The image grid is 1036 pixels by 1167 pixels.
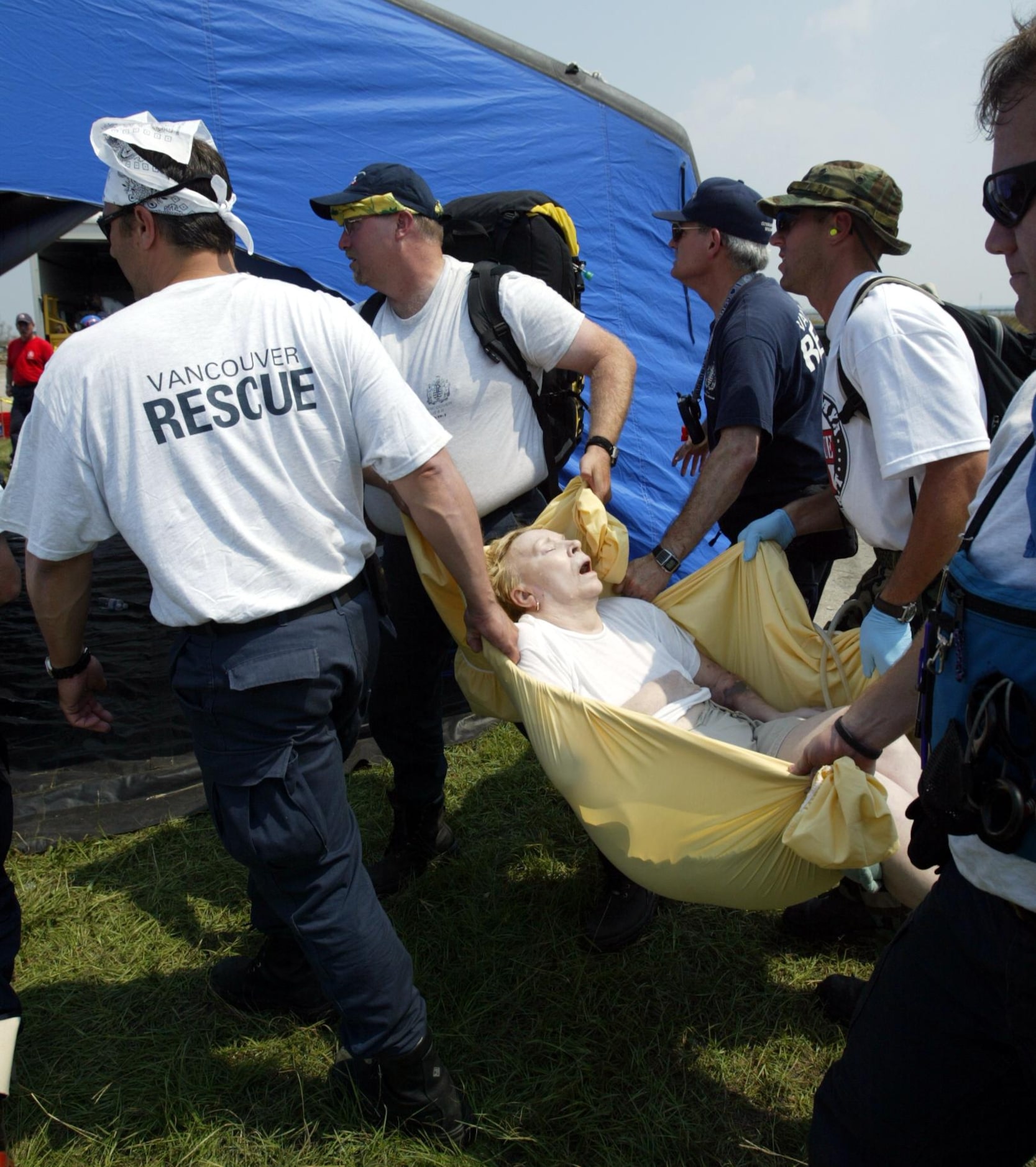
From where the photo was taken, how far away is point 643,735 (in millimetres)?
1832

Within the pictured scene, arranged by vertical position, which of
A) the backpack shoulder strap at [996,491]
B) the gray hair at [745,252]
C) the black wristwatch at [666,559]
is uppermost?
the gray hair at [745,252]

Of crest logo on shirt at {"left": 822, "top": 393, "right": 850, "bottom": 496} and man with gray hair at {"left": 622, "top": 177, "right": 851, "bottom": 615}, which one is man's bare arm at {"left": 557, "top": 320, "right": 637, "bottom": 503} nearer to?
man with gray hair at {"left": 622, "top": 177, "right": 851, "bottom": 615}

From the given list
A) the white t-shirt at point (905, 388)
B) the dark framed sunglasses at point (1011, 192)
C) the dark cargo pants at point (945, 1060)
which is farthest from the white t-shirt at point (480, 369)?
the dark cargo pants at point (945, 1060)

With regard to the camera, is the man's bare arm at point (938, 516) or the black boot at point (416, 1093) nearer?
the man's bare arm at point (938, 516)

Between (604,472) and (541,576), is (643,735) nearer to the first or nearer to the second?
(541,576)

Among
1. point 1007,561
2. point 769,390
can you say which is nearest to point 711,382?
point 769,390

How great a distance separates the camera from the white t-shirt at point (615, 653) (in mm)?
2248

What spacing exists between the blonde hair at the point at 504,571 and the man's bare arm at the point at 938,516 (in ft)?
3.39

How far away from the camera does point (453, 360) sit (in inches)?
98.3

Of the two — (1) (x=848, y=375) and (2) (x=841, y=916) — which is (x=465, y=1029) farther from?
(1) (x=848, y=375)

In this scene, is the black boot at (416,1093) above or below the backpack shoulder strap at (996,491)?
below

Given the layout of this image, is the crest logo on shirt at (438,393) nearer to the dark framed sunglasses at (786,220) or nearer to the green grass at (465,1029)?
the dark framed sunglasses at (786,220)

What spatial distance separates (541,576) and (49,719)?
8.38 feet

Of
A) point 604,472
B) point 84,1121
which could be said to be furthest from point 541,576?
point 84,1121
